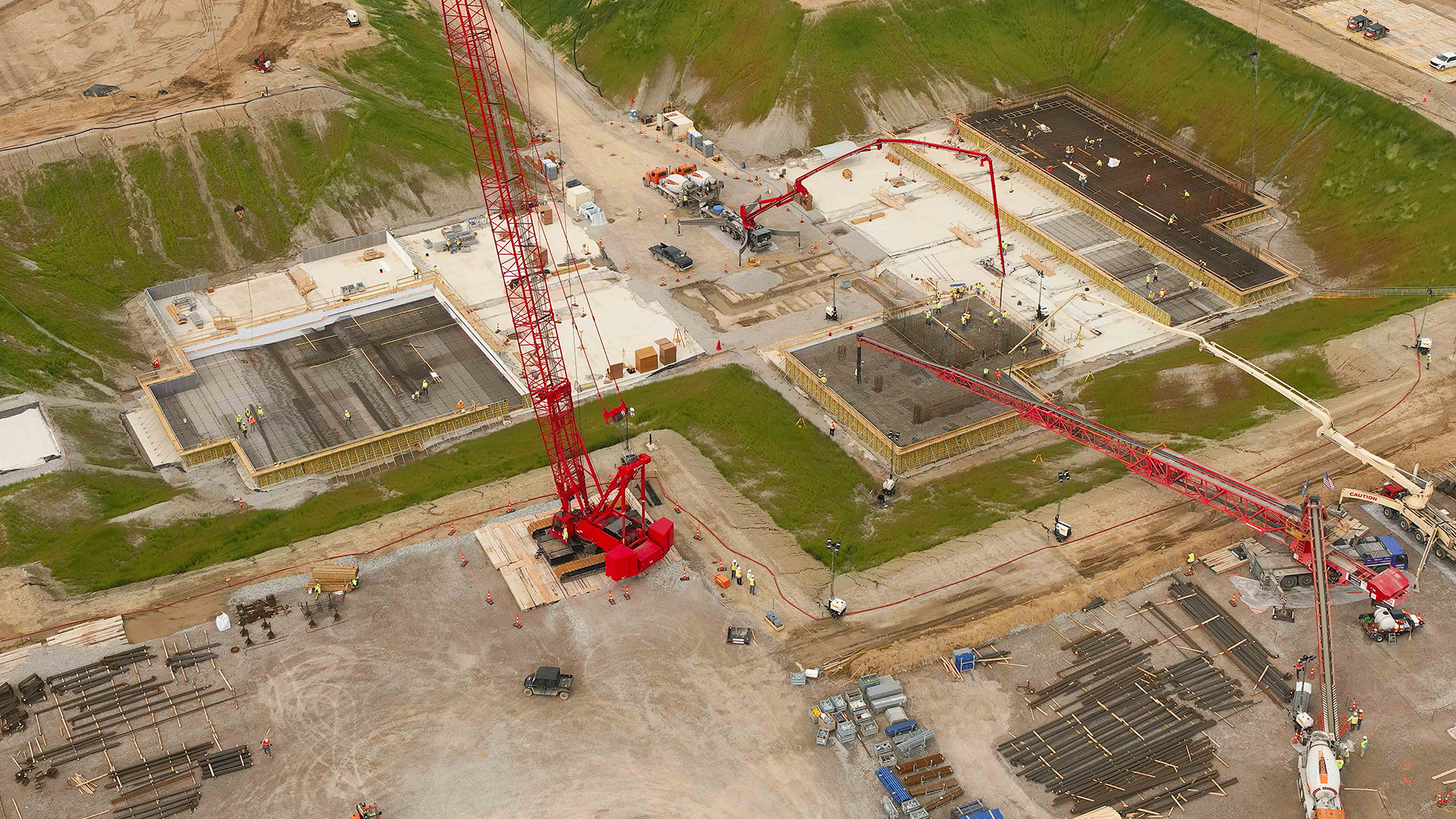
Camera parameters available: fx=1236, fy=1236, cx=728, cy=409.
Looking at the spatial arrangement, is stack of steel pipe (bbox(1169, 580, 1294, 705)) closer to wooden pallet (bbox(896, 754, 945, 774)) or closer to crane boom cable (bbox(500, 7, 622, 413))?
wooden pallet (bbox(896, 754, 945, 774))

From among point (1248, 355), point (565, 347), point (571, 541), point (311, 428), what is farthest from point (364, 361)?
point (1248, 355)

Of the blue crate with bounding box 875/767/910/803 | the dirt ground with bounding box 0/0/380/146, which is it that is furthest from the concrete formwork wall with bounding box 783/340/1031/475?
the dirt ground with bounding box 0/0/380/146

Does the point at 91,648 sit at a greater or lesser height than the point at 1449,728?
lesser

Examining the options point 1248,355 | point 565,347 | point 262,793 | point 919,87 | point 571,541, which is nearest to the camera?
point 262,793

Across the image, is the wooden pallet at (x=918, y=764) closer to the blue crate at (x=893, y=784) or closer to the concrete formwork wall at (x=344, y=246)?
the blue crate at (x=893, y=784)

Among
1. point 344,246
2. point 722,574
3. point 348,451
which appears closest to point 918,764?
point 722,574

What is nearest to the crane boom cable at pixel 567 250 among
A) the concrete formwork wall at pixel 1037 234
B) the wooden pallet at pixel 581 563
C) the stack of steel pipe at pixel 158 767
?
the wooden pallet at pixel 581 563

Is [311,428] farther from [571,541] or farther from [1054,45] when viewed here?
[1054,45]

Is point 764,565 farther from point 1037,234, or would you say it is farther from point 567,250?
point 1037,234
